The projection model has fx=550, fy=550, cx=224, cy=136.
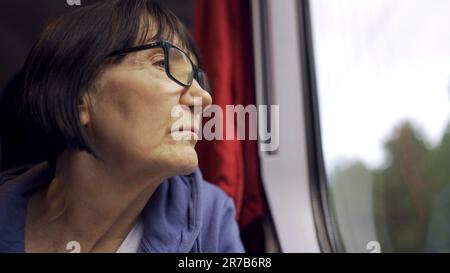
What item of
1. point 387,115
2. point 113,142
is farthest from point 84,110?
point 387,115

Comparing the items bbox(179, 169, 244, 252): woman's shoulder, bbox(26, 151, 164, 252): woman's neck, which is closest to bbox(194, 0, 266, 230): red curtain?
bbox(179, 169, 244, 252): woman's shoulder

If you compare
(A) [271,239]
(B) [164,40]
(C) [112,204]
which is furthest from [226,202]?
(B) [164,40]

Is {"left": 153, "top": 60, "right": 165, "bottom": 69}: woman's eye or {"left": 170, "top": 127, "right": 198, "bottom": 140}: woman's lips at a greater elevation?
{"left": 153, "top": 60, "right": 165, "bottom": 69}: woman's eye

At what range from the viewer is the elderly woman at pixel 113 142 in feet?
3.70

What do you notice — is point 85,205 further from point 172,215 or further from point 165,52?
point 165,52

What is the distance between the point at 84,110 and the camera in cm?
113

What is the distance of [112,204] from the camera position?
120cm

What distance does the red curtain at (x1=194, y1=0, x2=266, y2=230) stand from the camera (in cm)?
127

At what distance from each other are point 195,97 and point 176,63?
8cm

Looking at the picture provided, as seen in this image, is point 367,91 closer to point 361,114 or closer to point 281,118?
point 361,114

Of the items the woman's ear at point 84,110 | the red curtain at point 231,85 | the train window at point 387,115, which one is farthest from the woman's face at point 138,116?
the train window at point 387,115

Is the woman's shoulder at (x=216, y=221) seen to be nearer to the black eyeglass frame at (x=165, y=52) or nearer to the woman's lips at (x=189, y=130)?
the woman's lips at (x=189, y=130)

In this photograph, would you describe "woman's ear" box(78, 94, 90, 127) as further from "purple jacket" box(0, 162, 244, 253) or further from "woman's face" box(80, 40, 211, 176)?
"purple jacket" box(0, 162, 244, 253)
